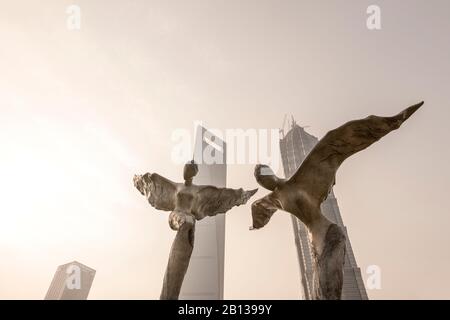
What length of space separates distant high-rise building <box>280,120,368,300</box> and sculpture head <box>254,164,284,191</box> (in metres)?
42.2

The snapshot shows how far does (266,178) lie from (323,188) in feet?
3.16

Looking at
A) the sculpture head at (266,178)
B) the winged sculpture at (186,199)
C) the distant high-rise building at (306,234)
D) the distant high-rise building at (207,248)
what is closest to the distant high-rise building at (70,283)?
the distant high-rise building at (306,234)

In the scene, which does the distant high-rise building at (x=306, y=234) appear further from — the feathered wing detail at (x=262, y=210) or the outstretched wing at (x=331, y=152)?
the outstretched wing at (x=331, y=152)

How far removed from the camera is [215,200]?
5.53m

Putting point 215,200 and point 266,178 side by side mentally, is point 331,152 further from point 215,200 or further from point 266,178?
point 215,200

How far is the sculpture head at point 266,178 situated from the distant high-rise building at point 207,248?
31.5 meters

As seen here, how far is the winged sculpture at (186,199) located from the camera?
4.86 m

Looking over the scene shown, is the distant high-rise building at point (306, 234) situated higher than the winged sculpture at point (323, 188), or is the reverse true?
the distant high-rise building at point (306, 234)

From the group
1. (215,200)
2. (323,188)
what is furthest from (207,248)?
(323,188)
